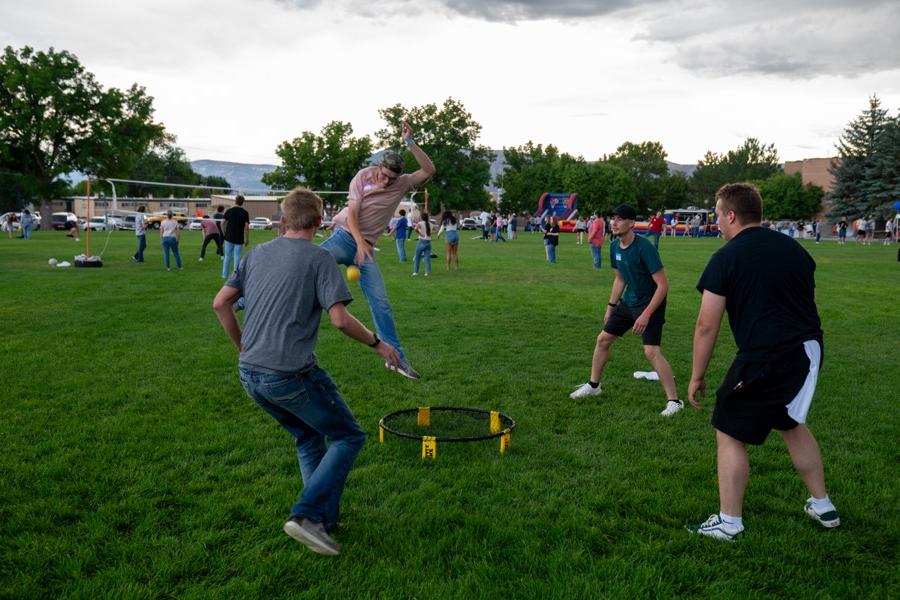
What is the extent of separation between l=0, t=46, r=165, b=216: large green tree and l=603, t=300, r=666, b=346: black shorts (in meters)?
63.6

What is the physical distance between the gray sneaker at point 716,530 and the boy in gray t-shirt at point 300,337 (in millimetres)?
2080

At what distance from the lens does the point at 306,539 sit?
140 inches

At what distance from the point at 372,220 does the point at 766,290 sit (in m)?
4.28

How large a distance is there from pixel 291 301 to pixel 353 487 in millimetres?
1672

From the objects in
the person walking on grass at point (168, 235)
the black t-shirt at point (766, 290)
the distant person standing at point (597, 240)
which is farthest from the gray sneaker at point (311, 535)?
the distant person standing at point (597, 240)

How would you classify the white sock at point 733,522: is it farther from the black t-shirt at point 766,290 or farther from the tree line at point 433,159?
the tree line at point 433,159

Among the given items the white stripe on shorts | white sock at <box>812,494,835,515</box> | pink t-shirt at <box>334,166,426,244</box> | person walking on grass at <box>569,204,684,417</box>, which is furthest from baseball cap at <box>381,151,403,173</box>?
white sock at <box>812,494,835,515</box>

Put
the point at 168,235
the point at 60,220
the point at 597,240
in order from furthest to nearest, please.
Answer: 1. the point at 60,220
2. the point at 597,240
3. the point at 168,235

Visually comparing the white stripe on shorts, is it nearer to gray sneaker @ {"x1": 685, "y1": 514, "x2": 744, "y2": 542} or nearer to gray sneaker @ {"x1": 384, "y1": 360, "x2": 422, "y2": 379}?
gray sneaker @ {"x1": 685, "y1": 514, "x2": 744, "y2": 542}

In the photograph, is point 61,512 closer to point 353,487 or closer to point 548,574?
point 353,487

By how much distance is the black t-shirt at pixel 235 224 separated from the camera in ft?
55.1

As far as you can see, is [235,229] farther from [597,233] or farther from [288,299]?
[288,299]

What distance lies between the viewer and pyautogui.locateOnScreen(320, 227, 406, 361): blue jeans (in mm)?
7000


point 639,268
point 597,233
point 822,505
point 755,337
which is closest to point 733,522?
point 822,505
